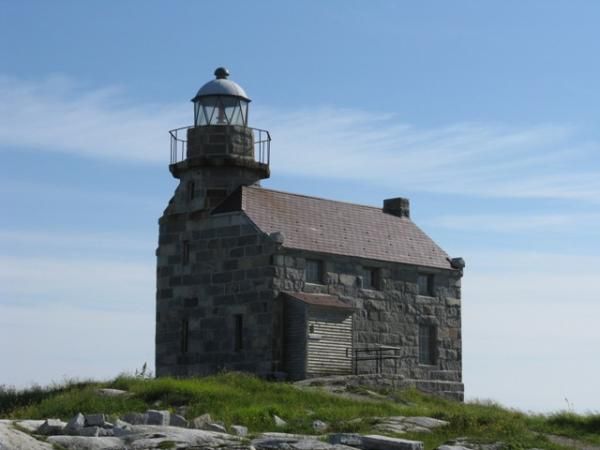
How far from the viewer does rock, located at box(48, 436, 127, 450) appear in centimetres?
2077

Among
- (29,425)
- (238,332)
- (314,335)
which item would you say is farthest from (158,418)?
(238,332)

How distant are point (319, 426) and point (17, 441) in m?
8.64

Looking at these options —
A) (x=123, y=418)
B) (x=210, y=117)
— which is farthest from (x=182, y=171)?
(x=123, y=418)

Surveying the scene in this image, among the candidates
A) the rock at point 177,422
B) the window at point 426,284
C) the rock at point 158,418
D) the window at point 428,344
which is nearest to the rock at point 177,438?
the rock at point 158,418

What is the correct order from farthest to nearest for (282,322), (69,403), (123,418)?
(282,322), (69,403), (123,418)

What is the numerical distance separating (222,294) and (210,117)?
651cm

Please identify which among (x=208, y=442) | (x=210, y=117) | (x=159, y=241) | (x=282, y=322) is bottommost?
(x=208, y=442)

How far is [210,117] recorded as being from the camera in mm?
41562

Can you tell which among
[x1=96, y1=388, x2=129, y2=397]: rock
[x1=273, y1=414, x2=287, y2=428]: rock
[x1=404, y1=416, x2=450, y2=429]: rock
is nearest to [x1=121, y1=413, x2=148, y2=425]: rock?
[x1=273, y1=414, x2=287, y2=428]: rock

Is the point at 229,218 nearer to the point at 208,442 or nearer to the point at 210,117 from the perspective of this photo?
the point at 210,117

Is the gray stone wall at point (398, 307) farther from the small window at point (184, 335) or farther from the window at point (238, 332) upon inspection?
the small window at point (184, 335)

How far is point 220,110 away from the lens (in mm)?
41594

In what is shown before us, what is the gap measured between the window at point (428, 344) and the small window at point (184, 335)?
8.48 metres

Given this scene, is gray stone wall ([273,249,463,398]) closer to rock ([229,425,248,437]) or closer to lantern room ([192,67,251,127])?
lantern room ([192,67,251,127])
